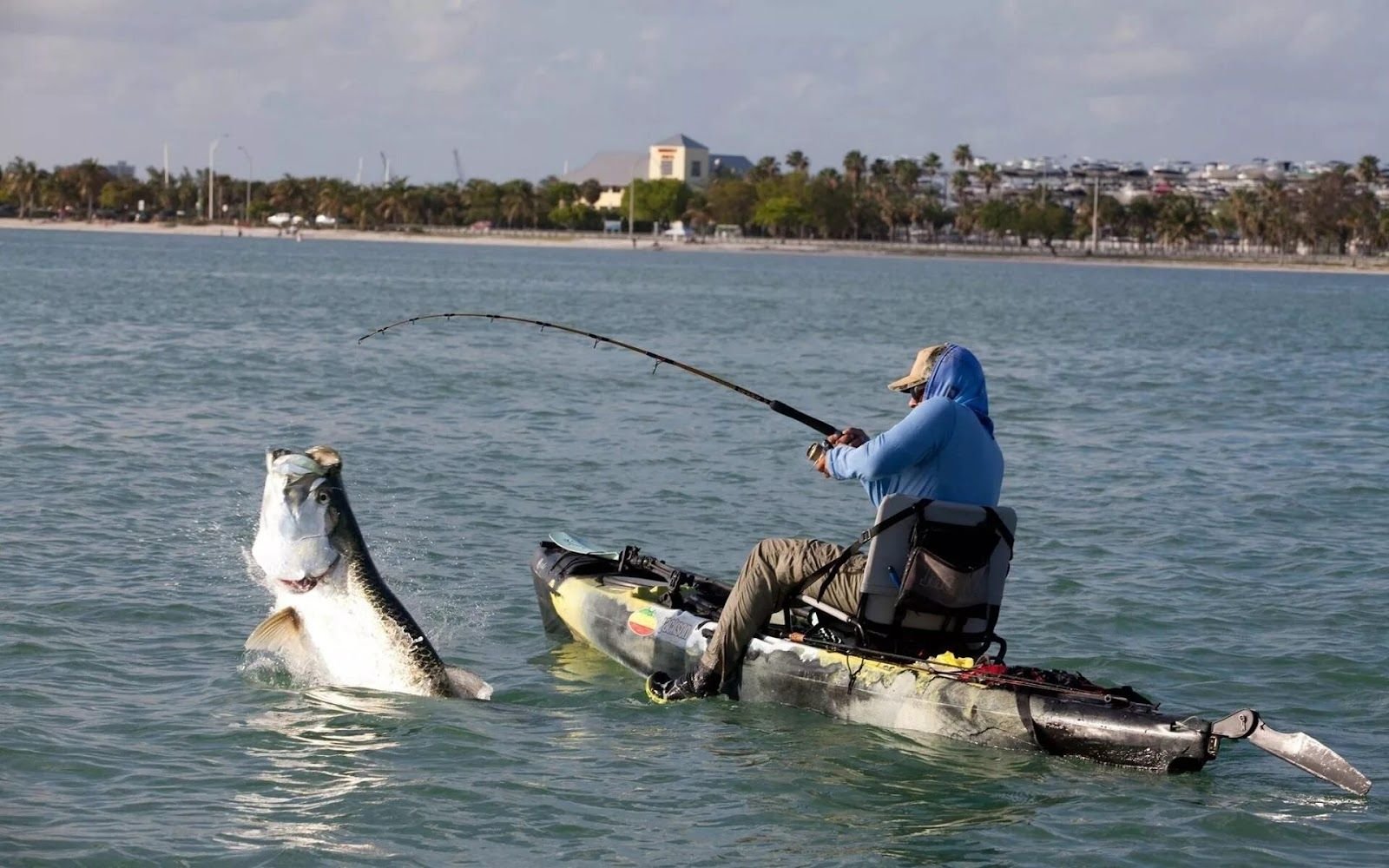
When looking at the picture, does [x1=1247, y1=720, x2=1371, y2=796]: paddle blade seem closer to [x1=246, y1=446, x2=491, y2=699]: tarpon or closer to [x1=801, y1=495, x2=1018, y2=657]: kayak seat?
[x1=801, y1=495, x2=1018, y2=657]: kayak seat

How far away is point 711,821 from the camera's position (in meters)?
8.12

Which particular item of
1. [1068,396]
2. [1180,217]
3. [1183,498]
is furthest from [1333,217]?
[1183,498]

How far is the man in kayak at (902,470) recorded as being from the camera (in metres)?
8.63

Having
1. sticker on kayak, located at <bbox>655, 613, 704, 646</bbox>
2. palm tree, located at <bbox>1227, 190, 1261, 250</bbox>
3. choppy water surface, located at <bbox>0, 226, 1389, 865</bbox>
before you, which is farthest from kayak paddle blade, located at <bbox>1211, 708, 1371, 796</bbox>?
palm tree, located at <bbox>1227, 190, 1261, 250</bbox>

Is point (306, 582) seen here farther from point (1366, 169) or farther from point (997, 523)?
point (1366, 169)

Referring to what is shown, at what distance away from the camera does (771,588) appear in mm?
9375

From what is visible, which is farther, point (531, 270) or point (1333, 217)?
point (1333, 217)

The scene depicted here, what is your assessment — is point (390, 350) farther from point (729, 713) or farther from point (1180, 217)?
point (1180, 217)

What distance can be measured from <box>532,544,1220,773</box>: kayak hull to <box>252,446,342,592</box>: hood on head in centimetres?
221

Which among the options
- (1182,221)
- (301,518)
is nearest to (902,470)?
(301,518)

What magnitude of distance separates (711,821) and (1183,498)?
11654 millimetres

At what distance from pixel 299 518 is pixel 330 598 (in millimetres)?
548

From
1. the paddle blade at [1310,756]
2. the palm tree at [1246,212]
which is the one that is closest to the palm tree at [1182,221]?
the palm tree at [1246,212]

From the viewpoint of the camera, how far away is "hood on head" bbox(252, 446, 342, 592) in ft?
28.6
